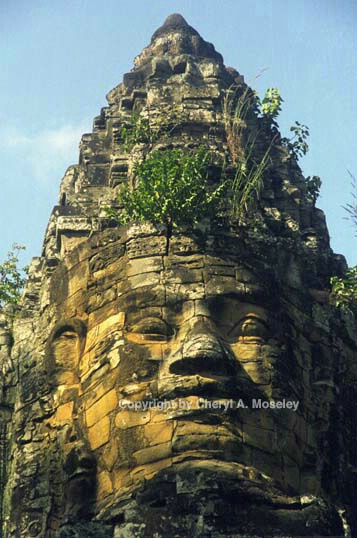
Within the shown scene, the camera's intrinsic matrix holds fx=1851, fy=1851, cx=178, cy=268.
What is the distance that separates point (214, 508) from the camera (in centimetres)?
2628

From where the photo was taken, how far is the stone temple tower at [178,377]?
1058 inches

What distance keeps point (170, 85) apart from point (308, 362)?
741 cm

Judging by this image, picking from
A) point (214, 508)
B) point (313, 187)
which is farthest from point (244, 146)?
point (214, 508)

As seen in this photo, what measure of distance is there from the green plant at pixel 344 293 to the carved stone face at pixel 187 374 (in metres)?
0.86

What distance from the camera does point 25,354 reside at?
101ft

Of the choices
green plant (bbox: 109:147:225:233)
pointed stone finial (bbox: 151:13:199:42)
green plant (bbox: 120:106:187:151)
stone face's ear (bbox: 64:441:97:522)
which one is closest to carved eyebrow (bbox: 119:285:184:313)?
green plant (bbox: 109:147:225:233)

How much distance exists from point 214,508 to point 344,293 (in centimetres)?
651

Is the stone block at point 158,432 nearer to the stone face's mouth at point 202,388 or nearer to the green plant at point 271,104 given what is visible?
the stone face's mouth at point 202,388

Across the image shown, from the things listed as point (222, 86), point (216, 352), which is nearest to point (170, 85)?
point (222, 86)

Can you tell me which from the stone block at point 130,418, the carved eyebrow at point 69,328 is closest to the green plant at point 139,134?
the carved eyebrow at point 69,328

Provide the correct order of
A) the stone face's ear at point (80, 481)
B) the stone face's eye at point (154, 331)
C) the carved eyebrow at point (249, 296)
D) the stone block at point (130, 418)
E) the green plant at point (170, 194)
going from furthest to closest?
the green plant at point (170, 194) → the carved eyebrow at point (249, 296) → the stone face's eye at point (154, 331) → the stone block at point (130, 418) → the stone face's ear at point (80, 481)

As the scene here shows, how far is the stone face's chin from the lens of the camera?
26172 mm

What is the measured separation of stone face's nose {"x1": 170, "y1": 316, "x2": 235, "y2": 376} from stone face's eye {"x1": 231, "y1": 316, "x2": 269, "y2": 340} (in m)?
0.87

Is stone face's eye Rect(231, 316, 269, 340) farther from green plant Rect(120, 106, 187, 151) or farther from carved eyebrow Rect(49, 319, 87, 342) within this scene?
green plant Rect(120, 106, 187, 151)
